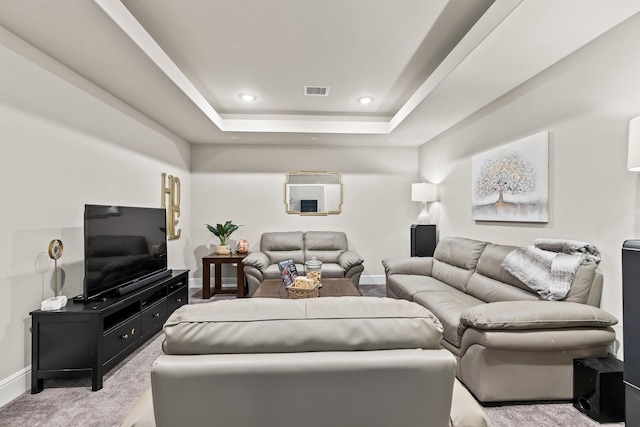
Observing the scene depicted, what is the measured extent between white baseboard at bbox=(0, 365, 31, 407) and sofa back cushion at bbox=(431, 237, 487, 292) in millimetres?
3713

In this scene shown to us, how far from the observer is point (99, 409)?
1.98 m

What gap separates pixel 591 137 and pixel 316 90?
8.64 ft

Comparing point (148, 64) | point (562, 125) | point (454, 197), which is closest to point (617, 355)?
point (562, 125)

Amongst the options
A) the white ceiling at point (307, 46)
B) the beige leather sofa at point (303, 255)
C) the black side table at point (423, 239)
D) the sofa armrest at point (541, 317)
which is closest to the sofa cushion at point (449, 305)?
the sofa armrest at point (541, 317)

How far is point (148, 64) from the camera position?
2467mm

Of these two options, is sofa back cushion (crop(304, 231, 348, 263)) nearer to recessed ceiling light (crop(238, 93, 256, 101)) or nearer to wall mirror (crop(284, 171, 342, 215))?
wall mirror (crop(284, 171, 342, 215))

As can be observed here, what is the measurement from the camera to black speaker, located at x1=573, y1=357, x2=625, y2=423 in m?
1.77

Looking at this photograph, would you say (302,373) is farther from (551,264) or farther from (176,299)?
(176,299)

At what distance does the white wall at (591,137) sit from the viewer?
2.00 metres

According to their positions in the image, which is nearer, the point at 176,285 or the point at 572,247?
the point at 572,247

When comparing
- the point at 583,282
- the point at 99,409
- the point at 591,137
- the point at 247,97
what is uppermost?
the point at 247,97

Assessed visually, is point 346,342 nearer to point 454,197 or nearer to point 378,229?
point 454,197

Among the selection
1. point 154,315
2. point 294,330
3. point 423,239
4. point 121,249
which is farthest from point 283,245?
point 294,330

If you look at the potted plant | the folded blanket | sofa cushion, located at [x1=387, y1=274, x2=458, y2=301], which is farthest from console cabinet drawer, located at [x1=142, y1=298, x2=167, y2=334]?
the folded blanket
